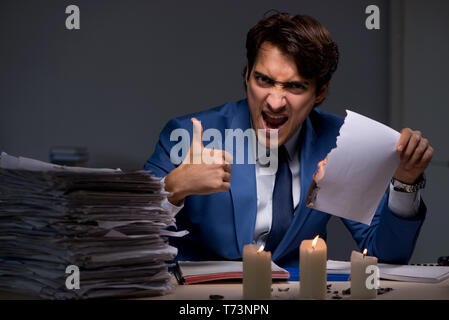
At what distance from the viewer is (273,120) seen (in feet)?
6.05

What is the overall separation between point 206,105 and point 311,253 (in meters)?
1.98

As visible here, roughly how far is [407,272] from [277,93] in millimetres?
693

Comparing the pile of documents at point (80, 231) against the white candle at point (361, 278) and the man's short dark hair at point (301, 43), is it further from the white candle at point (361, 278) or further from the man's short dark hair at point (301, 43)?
the man's short dark hair at point (301, 43)

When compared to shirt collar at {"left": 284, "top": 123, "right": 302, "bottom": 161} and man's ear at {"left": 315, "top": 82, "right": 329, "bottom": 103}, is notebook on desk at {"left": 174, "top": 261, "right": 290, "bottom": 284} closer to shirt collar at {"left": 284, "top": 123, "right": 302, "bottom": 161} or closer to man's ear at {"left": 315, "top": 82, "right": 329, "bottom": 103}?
shirt collar at {"left": 284, "top": 123, "right": 302, "bottom": 161}

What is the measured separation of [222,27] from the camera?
117 inches

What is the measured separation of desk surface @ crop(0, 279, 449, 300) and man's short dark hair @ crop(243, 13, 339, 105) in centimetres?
78

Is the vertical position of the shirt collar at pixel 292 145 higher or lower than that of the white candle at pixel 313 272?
higher

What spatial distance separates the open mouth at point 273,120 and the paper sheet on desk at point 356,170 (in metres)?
0.55

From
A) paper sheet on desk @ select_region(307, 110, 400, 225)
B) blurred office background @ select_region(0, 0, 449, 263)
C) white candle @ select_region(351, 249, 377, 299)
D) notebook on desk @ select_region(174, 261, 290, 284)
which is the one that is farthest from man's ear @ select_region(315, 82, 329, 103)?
blurred office background @ select_region(0, 0, 449, 263)

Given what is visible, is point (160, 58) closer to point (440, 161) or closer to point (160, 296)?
point (440, 161)

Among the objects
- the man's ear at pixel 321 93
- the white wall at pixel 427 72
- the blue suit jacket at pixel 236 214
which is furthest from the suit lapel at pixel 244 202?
the white wall at pixel 427 72

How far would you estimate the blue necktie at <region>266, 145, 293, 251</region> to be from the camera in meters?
1.83

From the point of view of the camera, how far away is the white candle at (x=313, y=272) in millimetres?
1087
